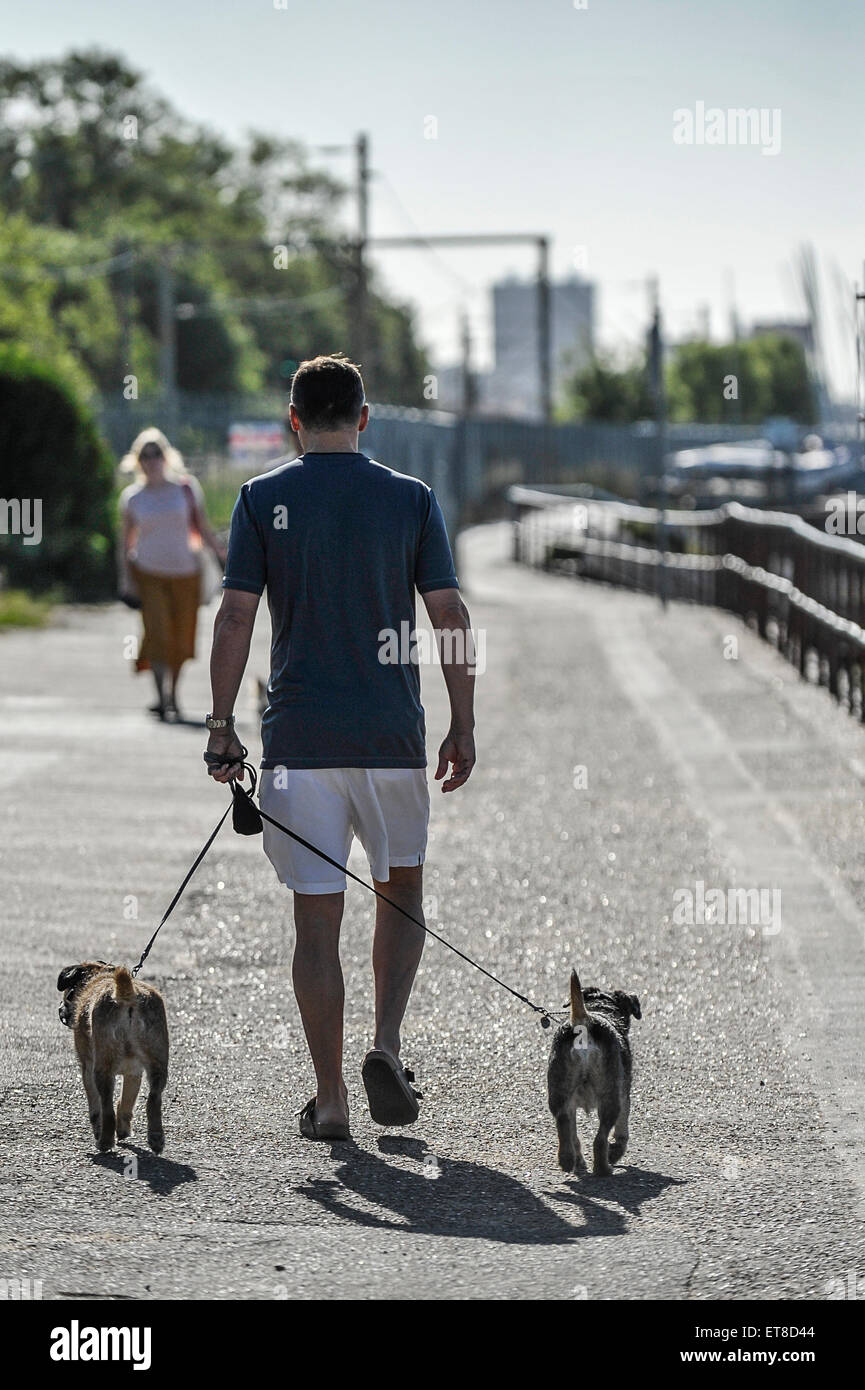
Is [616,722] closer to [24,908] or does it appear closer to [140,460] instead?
[140,460]

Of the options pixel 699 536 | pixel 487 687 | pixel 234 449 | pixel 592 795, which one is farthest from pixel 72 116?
pixel 592 795

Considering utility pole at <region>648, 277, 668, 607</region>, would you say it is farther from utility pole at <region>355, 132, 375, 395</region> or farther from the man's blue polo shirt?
the man's blue polo shirt

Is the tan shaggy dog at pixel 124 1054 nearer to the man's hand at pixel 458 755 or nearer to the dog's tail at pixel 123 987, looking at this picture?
the dog's tail at pixel 123 987

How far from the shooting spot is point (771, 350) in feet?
398

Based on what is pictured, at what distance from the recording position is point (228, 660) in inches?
199

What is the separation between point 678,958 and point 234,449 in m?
27.8

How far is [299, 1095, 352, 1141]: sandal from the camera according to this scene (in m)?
5.03

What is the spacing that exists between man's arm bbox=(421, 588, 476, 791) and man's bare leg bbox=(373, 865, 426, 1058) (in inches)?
10.8

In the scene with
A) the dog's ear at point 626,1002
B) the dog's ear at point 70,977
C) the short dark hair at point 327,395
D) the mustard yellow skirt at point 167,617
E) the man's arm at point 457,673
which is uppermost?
the short dark hair at point 327,395

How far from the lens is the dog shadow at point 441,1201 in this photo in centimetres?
441

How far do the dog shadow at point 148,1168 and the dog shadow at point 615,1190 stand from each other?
0.83 m

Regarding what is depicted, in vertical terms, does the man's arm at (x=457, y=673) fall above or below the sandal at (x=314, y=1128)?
above

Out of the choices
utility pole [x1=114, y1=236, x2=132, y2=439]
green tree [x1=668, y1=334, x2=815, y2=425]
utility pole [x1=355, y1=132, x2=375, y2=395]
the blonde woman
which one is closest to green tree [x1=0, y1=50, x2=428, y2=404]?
utility pole [x1=114, y1=236, x2=132, y2=439]

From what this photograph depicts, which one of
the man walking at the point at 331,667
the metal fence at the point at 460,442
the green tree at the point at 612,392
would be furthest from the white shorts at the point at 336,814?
the green tree at the point at 612,392
